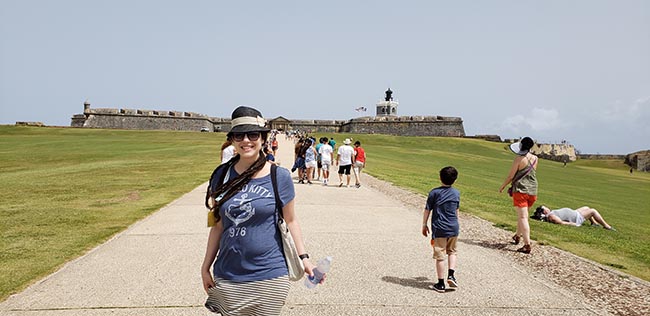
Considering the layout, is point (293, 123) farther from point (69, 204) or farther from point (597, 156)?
point (69, 204)

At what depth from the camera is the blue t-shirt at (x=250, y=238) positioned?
8.69 feet

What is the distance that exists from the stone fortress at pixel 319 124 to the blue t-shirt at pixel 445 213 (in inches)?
2372

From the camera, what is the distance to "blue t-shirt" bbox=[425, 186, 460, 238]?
5.22 m

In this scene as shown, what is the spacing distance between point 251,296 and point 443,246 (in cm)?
324

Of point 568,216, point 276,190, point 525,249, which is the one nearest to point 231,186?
point 276,190

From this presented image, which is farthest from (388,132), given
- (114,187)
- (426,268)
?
(426,268)

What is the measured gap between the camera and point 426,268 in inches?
234

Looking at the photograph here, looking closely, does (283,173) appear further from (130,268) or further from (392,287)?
(130,268)

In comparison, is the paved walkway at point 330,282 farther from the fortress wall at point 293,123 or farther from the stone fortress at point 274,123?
the fortress wall at point 293,123

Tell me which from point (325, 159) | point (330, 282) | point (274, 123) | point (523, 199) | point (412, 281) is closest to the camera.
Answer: point (330, 282)

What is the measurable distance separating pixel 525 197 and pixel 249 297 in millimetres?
5666

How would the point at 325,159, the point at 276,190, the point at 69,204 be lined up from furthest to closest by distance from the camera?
1. the point at 325,159
2. the point at 69,204
3. the point at 276,190

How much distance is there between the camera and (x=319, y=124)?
74188 mm

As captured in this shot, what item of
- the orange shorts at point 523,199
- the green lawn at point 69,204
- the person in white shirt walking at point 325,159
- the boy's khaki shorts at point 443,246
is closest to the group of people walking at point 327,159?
the person in white shirt walking at point 325,159
